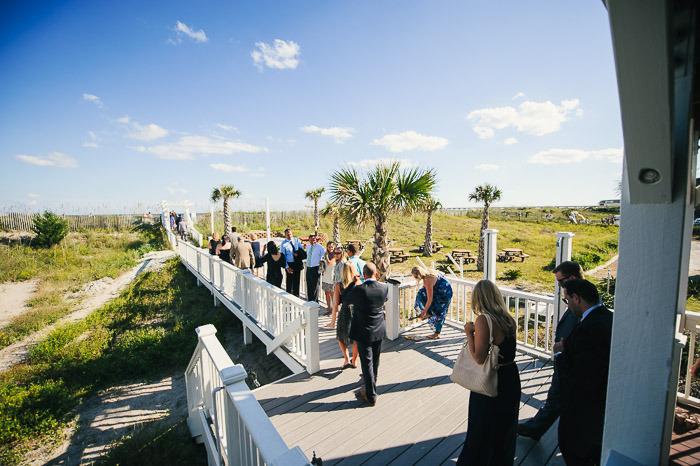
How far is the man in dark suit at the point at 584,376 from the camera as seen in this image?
7.39 feet

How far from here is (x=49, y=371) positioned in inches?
382

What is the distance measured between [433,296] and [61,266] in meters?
27.1

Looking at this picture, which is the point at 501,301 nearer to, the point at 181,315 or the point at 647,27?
the point at 647,27

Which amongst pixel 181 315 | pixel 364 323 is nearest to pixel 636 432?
pixel 364 323

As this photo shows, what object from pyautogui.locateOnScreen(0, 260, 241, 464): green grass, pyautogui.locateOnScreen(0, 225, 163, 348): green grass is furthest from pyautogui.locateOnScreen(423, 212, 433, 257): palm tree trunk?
pyautogui.locateOnScreen(0, 225, 163, 348): green grass

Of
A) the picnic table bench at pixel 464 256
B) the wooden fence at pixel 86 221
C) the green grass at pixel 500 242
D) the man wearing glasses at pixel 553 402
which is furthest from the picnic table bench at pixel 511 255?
the wooden fence at pixel 86 221

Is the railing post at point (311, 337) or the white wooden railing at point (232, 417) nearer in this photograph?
the white wooden railing at point (232, 417)

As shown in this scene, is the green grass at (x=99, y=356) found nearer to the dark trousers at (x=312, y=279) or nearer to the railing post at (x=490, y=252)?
the dark trousers at (x=312, y=279)

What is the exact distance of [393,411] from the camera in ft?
12.4

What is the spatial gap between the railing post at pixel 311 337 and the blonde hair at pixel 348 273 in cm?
58

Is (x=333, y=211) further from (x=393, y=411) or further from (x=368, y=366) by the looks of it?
(x=393, y=411)

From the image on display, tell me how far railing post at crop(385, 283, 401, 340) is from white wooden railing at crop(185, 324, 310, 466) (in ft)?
10.3

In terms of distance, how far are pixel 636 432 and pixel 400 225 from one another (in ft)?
125

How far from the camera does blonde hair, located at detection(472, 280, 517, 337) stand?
2.43 m
